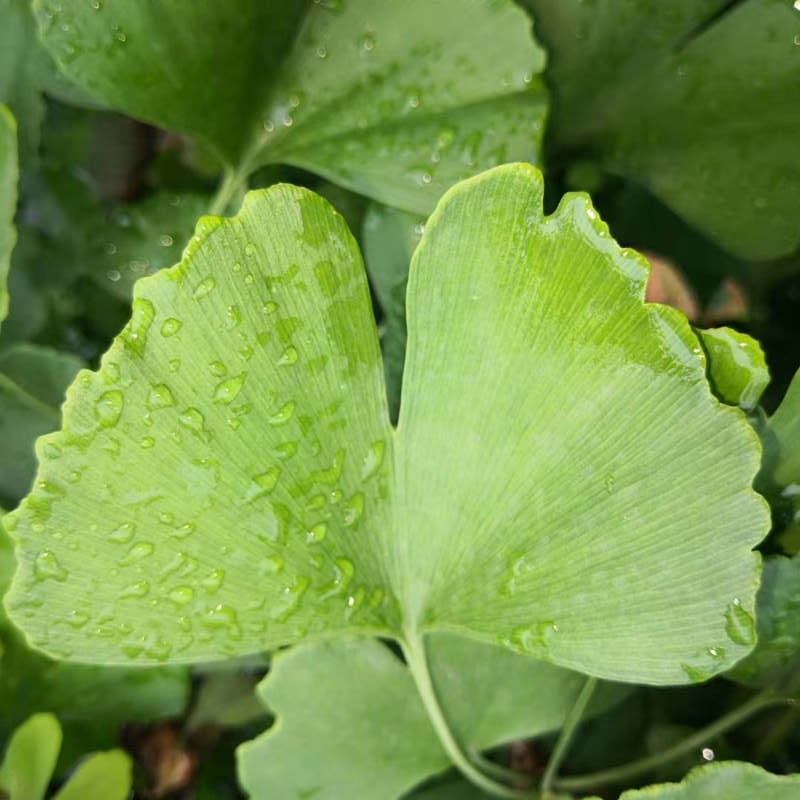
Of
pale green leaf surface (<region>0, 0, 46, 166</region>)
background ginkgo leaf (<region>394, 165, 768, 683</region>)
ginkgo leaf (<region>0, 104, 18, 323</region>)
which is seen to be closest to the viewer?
background ginkgo leaf (<region>394, 165, 768, 683</region>)

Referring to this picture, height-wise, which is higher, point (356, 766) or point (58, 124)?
point (58, 124)

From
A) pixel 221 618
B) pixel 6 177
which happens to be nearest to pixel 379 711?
pixel 221 618

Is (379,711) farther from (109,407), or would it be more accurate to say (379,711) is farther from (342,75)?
(342,75)

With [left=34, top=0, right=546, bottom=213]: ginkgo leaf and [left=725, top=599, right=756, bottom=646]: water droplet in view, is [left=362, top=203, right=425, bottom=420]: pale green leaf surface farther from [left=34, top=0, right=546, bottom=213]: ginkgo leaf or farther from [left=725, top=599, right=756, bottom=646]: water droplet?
[left=725, top=599, right=756, bottom=646]: water droplet

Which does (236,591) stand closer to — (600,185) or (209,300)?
(209,300)

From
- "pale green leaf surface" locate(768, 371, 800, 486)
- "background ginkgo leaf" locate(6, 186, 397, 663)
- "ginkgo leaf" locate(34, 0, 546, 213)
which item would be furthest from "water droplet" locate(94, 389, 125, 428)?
"pale green leaf surface" locate(768, 371, 800, 486)

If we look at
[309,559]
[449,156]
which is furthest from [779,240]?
[309,559]
